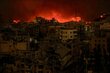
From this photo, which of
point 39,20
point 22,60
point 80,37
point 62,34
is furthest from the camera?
point 39,20

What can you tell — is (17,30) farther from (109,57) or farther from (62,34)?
(109,57)

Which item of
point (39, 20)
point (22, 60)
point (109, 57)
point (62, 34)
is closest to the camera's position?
point (109, 57)

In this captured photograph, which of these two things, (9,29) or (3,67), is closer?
(3,67)

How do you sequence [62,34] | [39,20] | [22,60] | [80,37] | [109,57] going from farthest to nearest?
[39,20], [62,34], [80,37], [22,60], [109,57]

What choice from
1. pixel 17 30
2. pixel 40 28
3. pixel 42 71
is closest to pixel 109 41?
pixel 42 71

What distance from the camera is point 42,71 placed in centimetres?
2269

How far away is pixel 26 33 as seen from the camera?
26.6m

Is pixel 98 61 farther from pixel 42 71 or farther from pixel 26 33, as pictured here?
pixel 26 33

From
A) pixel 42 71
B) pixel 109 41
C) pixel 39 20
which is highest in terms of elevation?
Answer: pixel 39 20

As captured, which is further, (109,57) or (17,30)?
(17,30)

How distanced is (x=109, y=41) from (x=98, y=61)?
1.78 meters

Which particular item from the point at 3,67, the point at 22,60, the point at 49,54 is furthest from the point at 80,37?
the point at 3,67

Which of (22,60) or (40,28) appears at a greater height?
(40,28)

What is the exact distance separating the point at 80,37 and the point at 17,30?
236 inches
